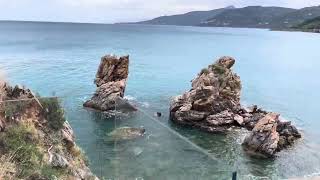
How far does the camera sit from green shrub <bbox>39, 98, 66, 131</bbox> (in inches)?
535

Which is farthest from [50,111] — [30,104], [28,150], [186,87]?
[186,87]

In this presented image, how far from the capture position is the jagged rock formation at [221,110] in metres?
40.3

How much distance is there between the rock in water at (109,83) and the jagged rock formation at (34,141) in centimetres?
3168

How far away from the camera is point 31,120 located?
1288 centimetres

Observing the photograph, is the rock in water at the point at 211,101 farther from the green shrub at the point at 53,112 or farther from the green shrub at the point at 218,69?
the green shrub at the point at 53,112

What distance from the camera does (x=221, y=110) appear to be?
45.9 m

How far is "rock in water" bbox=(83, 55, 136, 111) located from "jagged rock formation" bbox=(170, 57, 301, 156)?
6.86 meters

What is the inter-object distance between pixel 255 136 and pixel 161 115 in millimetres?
13477

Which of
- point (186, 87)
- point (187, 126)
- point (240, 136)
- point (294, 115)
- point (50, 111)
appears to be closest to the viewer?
point (50, 111)

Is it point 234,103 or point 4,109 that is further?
point 234,103

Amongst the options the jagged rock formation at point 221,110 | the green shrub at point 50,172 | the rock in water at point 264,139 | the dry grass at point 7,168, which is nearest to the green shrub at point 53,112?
the green shrub at point 50,172

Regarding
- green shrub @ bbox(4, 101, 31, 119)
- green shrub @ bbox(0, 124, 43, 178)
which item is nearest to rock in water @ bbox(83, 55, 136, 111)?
green shrub @ bbox(4, 101, 31, 119)

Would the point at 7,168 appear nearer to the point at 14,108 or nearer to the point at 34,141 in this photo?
the point at 34,141

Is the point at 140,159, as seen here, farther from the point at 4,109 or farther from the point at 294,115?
the point at 294,115
